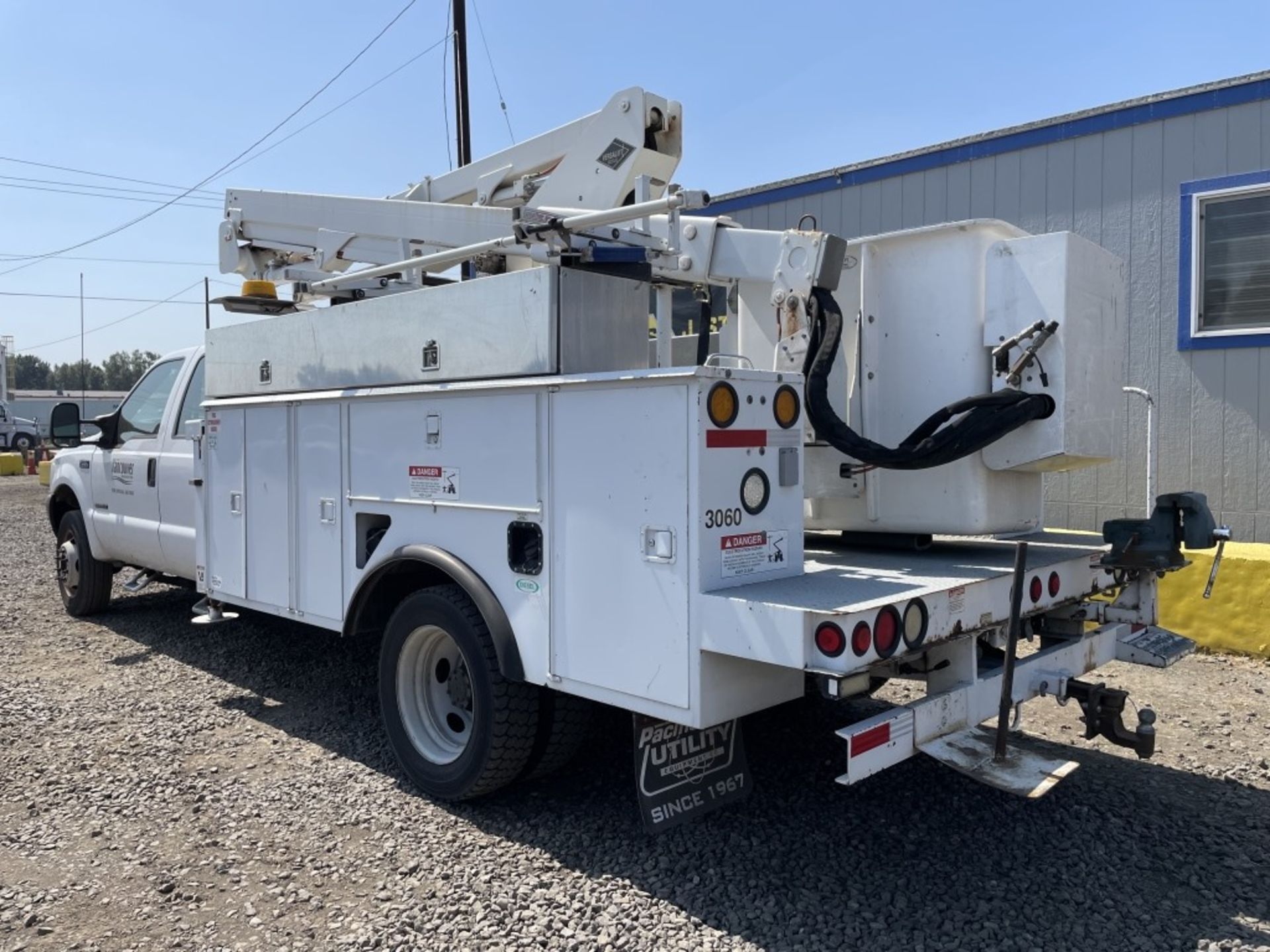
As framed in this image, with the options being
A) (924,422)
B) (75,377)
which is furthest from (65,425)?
(75,377)

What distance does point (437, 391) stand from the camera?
412cm

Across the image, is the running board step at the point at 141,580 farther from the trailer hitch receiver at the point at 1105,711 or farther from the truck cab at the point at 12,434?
the truck cab at the point at 12,434

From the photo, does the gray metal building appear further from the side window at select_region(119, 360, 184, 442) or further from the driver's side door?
the driver's side door

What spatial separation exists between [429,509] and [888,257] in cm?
226

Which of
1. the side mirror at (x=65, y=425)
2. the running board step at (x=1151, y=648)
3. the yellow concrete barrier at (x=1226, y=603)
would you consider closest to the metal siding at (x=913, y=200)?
the yellow concrete barrier at (x=1226, y=603)

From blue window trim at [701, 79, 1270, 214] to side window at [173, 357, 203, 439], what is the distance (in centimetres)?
362

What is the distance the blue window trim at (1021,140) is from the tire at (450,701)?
386 cm

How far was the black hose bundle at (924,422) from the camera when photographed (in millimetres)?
3846

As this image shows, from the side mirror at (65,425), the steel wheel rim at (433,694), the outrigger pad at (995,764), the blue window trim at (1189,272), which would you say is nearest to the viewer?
the outrigger pad at (995,764)

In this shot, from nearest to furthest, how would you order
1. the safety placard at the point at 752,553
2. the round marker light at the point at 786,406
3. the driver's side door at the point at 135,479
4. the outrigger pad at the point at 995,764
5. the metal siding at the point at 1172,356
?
the outrigger pad at the point at 995,764, the safety placard at the point at 752,553, the round marker light at the point at 786,406, the driver's side door at the point at 135,479, the metal siding at the point at 1172,356

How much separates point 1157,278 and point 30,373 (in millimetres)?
124542

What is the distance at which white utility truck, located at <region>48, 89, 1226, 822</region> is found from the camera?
3.20m

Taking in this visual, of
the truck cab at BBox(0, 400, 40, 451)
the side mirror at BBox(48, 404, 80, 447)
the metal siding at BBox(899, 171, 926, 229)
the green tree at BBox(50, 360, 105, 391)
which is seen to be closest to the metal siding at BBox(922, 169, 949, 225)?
the metal siding at BBox(899, 171, 926, 229)

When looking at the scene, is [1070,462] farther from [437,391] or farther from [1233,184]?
[1233,184]
